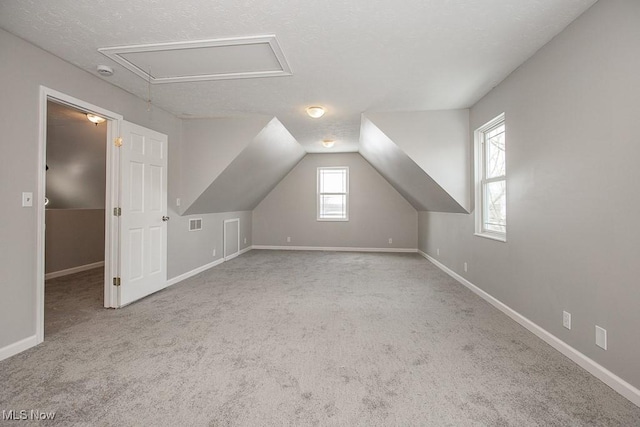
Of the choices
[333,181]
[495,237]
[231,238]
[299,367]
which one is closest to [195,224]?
[231,238]

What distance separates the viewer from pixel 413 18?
6.77 feet

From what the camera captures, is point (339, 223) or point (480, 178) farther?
point (339, 223)

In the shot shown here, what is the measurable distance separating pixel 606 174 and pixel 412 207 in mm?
5498

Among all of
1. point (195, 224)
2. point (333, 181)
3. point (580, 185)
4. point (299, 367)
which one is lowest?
point (299, 367)

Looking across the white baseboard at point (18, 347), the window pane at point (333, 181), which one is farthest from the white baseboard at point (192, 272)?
the window pane at point (333, 181)

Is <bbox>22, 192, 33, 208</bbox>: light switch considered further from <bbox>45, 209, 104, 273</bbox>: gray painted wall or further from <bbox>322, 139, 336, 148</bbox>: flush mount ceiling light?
<bbox>322, 139, 336, 148</bbox>: flush mount ceiling light

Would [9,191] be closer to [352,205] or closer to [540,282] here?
[540,282]

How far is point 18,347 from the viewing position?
7.38 feet

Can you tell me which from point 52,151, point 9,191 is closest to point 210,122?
point 9,191

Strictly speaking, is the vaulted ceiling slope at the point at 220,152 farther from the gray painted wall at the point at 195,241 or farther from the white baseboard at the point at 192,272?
the white baseboard at the point at 192,272

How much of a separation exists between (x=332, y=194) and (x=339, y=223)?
30.6 inches

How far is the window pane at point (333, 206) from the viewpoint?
7552 mm

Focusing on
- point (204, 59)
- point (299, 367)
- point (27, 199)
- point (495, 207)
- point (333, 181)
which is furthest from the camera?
→ point (333, 181)

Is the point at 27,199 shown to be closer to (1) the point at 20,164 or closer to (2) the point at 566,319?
(1) the point at 20,164
